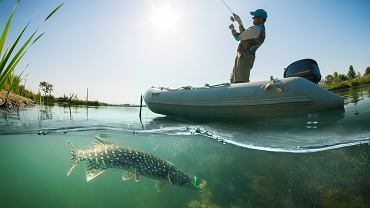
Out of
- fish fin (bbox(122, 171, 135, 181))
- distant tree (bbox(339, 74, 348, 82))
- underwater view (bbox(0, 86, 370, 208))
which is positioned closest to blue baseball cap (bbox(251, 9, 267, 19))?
underwater view (bbox(0, 86, 370, 208))

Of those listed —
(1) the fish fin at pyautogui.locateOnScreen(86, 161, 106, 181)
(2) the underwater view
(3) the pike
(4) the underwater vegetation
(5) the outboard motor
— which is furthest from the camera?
(4) the underwater vegetation

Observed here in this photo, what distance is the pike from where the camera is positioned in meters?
5.91

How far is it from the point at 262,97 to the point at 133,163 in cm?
411

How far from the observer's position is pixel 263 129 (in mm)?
8586

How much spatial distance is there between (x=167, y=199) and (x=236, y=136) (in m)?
5.91

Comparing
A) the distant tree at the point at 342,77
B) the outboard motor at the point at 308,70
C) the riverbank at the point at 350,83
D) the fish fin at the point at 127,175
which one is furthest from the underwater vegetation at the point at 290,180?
the distant tree at the point at 342,77

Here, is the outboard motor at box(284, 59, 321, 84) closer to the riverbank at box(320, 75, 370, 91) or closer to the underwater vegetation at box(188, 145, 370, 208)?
the underwater vegetation at box(188, 145, 370, 208)

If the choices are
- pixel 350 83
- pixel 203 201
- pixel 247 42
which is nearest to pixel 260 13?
pixel 247 42

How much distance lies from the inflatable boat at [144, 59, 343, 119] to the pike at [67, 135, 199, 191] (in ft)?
10.1

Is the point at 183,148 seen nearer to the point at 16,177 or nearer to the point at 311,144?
the point at 311,144

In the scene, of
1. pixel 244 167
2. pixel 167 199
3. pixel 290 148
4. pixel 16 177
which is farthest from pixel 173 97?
pixel 16 177

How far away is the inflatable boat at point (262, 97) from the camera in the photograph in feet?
24.0

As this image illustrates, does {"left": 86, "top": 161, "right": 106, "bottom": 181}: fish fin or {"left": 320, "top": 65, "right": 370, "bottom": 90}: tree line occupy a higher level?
{"left": 320, "top": 65, "right": 370, "bottom": 90}: tree line

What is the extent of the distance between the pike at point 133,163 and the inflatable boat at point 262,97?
309cm
